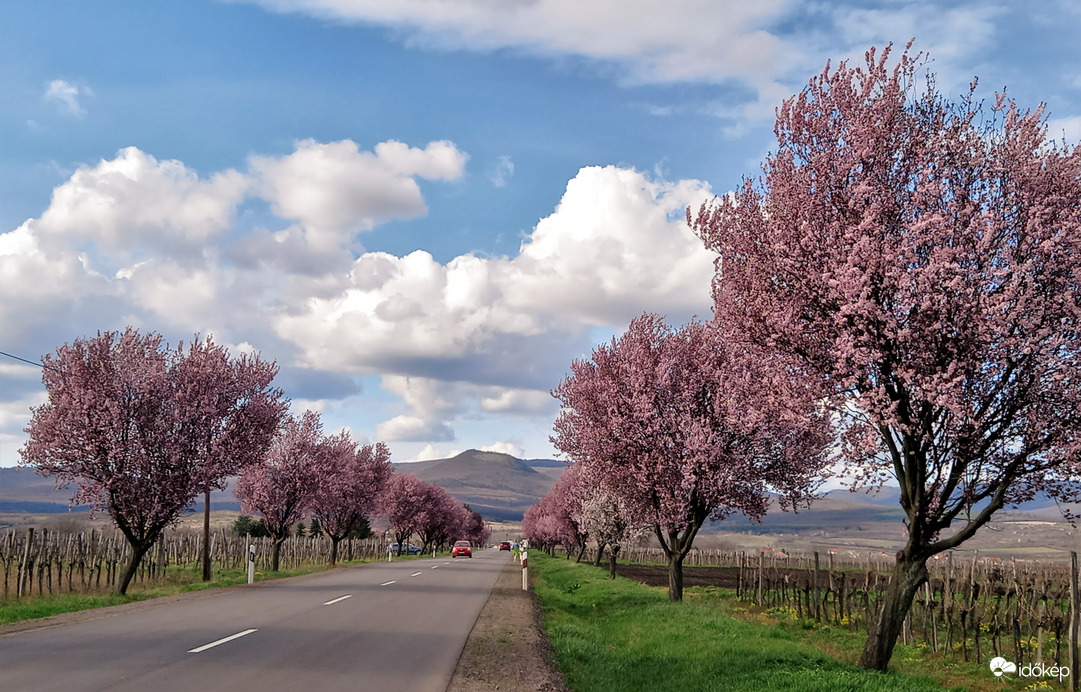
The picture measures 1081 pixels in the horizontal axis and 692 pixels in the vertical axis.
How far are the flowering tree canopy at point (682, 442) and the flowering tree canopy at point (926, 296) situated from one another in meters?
9.72

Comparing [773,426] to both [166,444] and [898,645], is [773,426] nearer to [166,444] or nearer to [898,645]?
[898,645]

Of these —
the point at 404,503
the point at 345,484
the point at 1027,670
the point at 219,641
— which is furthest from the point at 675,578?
the point at 404,503

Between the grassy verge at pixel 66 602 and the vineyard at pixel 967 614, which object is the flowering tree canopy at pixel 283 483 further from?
the vineyard at pixel 967 614

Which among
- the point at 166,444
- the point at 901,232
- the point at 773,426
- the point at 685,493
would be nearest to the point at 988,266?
the point at 901,232

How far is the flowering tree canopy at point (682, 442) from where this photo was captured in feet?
80.9

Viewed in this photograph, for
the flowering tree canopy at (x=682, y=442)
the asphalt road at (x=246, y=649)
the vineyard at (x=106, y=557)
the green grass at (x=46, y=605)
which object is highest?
the flowering tree canopy at (x=682, y=442)

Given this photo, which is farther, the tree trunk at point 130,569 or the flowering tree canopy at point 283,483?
the flowering tree canopy at point 283,483

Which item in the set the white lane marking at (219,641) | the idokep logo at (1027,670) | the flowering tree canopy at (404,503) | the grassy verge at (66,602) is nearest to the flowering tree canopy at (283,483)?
the grassy verge at (66,602)

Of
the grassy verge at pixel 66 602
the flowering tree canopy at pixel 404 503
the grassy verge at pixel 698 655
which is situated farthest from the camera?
the flowering tree canopy at pixel 404 503

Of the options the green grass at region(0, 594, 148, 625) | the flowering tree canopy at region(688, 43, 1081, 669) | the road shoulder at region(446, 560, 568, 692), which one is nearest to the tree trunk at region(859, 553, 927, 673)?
the flowering tree canopy at region(688, 43, 1081, 669)

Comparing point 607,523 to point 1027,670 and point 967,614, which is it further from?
point 1027,670

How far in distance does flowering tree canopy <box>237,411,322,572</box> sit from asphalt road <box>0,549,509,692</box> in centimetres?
2578

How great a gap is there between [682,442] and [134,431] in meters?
19.2

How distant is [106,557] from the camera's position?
39562 mm
